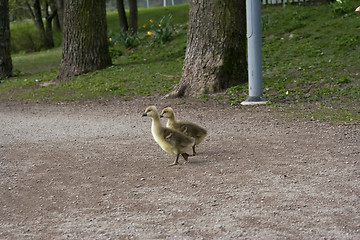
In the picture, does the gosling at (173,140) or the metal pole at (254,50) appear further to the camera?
the metal pole at (254,50)

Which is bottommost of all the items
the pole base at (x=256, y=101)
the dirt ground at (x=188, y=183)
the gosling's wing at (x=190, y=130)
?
the pole base at (x=256, y=101)

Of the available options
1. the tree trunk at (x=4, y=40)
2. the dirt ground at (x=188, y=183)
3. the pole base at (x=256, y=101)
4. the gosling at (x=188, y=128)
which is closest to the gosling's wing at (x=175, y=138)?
the dirt ground at (x=188, y=183)

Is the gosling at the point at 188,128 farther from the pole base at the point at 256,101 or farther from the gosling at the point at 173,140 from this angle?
the pole base at the point at 256,101

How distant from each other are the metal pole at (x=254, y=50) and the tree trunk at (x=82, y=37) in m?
7.12

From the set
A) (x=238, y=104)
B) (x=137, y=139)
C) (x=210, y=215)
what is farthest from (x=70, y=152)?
(x=238, y=104)

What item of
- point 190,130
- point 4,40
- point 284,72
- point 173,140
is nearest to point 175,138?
point 173,140

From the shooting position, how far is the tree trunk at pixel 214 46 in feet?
39.7

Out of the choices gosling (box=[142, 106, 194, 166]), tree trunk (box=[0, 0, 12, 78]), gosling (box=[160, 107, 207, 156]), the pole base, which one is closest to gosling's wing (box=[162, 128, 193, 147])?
gosling (box=[142, 106, 194, 166])

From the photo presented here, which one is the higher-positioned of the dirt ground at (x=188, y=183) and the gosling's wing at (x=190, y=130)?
the gosling's wing at (x=190, y=130)

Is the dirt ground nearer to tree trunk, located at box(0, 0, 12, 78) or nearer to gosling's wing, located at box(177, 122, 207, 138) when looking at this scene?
gosling's wing, located at box(177, 122, 207, 138)

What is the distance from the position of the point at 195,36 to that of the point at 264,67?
8.41 feet

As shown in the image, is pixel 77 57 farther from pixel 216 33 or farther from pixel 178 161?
pixel 178 161

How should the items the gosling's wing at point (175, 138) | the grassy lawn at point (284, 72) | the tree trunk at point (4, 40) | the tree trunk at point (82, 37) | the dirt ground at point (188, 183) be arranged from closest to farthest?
1. the dirt ground at point (188, 183)
2. the gosling's wing at point (175, 138)
3. the grassy lawn at point (284, 72)
4. the tree trunk at point (82, 37)
5. the tree trunk at point (4, 40)

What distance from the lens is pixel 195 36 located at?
12.4 meters
